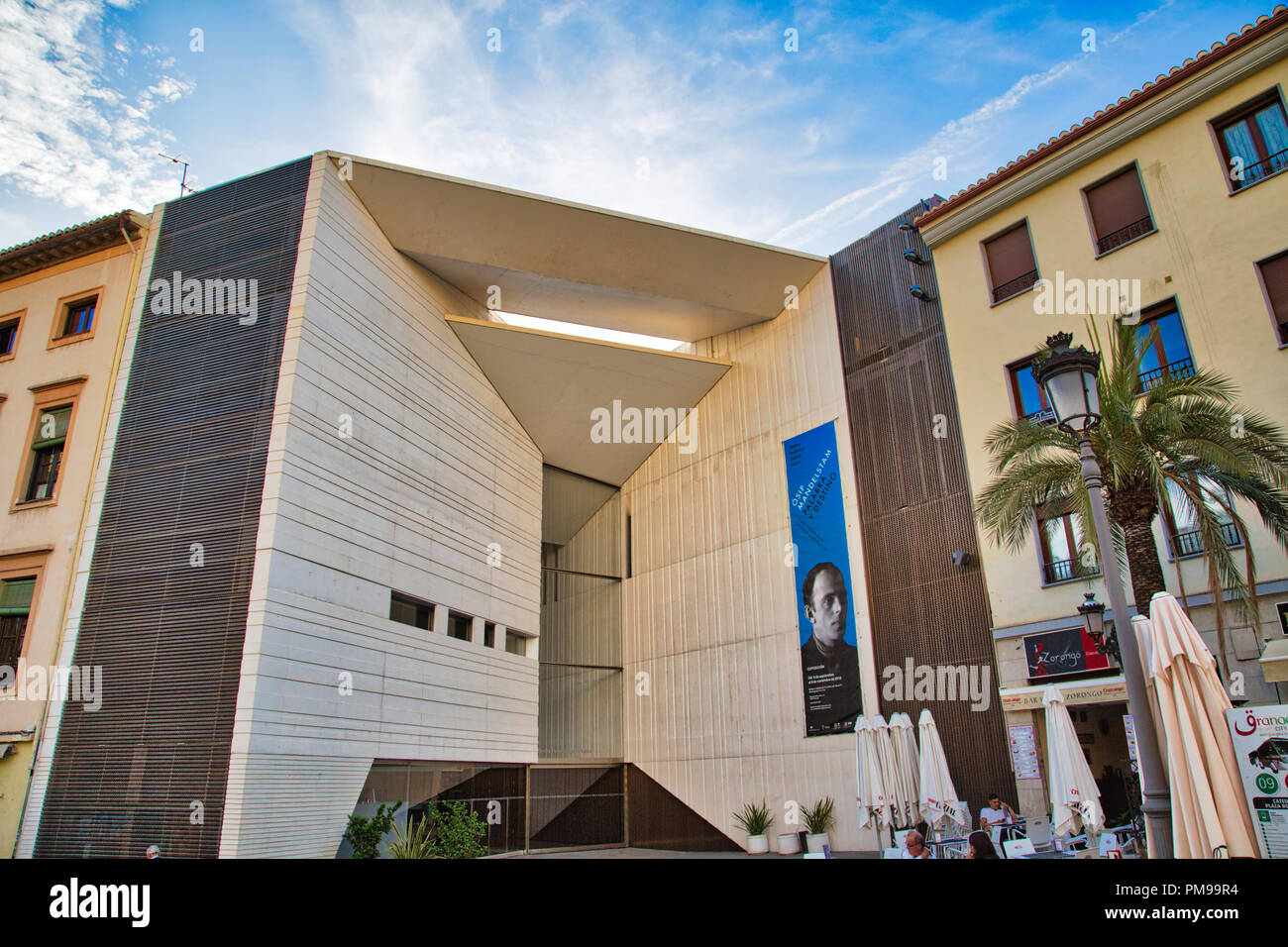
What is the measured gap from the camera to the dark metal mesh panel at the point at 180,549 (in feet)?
47.3

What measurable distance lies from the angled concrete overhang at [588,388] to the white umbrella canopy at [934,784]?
507 inches

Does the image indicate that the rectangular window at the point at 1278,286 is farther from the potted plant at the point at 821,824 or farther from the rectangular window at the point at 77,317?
the rectangular window at the point at 77,317

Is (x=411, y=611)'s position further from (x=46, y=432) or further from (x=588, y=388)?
(x=46, y=432)

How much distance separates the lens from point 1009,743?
53.5ft

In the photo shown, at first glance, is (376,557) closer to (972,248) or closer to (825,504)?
(825,504)

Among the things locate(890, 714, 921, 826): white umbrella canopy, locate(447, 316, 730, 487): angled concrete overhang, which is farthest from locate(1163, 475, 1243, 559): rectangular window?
locate(447, 316, 730, 487): angled concrete overhang

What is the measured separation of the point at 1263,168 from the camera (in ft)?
48.4

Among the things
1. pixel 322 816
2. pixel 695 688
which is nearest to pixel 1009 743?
pixel 695 688

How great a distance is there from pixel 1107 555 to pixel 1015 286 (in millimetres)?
13298

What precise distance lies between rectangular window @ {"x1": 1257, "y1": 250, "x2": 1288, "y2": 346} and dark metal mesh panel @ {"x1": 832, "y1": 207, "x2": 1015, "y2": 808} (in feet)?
20.1

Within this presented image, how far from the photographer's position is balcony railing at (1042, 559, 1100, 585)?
15739mm

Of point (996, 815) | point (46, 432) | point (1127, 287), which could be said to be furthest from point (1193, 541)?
point (46, 432)
